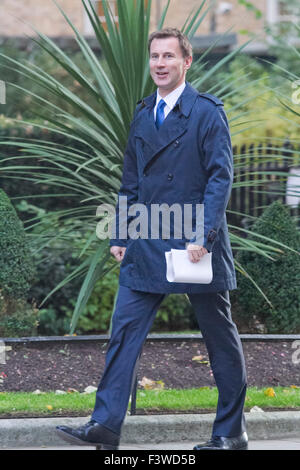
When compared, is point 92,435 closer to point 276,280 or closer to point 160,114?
point 160,114

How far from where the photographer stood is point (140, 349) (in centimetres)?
401

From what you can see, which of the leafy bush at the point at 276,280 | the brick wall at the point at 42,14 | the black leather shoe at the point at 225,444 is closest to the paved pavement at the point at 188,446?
Answer: the black leather shoe at the point at 225,444

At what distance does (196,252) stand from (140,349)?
1.75 ft

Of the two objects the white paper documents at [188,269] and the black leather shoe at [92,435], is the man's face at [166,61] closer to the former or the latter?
the white paper documents at [188,269]

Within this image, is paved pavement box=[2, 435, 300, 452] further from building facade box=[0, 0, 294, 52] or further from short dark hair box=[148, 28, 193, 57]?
building facade box=[0, 0, 294, 52]

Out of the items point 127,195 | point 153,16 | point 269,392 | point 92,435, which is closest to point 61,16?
point 153,16

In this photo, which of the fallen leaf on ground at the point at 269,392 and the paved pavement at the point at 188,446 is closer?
the paved pavement at the point at 188,446

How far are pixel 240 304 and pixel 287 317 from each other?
40 cm

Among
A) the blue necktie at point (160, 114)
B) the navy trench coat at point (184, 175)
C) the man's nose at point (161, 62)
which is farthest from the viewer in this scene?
the blue necktie at point (160, 114)

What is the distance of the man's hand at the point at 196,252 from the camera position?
387 cm

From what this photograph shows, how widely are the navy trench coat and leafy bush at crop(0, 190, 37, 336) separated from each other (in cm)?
251

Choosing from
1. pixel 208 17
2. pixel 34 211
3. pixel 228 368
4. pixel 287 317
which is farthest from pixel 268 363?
Answer: pixel 208 17
